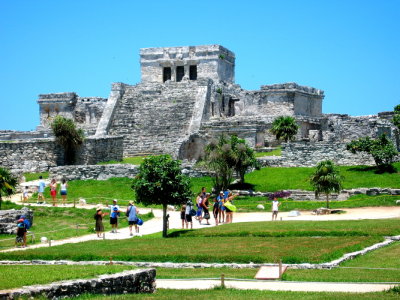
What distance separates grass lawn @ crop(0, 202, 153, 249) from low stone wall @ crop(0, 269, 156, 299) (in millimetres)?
11622

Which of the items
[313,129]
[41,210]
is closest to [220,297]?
[41,210]

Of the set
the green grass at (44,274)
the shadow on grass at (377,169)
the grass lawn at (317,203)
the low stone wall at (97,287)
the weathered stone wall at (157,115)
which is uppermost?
the weathered stone wall at (157,115)

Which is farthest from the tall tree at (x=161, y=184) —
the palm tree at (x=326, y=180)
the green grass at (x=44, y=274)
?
the green grass at (x=44, y=274)

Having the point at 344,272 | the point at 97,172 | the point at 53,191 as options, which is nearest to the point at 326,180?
the point at 53,191

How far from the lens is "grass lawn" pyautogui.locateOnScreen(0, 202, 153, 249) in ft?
89.1

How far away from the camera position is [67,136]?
41906 mm

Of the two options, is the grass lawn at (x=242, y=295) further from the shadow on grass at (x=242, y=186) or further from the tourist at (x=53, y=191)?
the shadow on grass at (x=242, y=186)

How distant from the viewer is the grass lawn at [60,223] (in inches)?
1070

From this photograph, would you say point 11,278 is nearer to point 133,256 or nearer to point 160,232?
point 133,256

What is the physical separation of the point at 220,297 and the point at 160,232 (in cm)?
1322

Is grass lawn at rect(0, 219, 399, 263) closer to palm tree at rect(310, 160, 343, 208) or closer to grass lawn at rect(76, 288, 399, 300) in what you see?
grass lawn at rect(76, 288, 399, 300)

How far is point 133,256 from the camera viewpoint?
20094 millimetres

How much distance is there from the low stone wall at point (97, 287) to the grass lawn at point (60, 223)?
1162 centimetres

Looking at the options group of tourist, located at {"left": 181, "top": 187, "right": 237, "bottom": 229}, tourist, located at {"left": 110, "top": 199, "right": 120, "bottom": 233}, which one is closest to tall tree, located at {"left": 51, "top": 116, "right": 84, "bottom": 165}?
group of tourist, located at {"left": 181, "top": 187, "right": 237, "bottom": 229}
